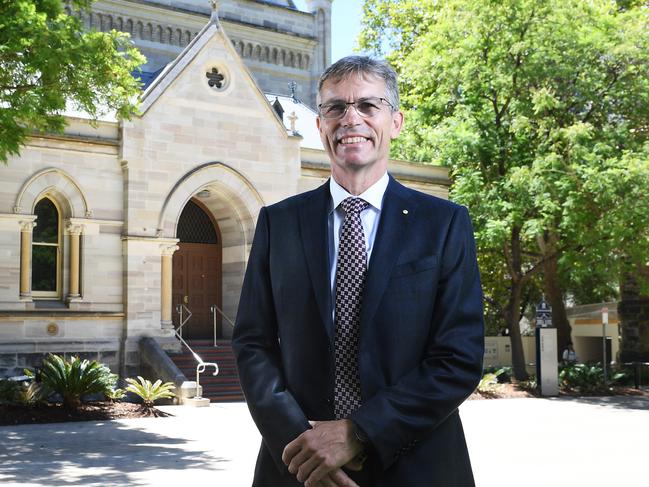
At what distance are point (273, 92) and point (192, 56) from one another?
39.9ft

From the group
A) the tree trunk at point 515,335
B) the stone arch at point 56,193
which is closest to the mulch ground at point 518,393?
the tree trunk at point 515,335

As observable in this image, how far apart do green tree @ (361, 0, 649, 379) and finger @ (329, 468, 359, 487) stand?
19.9m

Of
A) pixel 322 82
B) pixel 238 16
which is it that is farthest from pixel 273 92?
pixel 322 82

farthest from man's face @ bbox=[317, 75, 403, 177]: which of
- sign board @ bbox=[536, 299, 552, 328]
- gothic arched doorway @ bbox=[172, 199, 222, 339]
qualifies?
gothic arched doorway @ bbox=[172, 199, 222, 339]

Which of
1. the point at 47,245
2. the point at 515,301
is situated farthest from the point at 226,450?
the point at 515,301

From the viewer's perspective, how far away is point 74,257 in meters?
21.6

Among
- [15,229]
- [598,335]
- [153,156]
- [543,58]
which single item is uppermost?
[543,58]

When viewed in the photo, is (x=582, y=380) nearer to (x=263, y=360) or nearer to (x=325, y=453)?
(x=263, y=360)

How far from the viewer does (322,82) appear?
3146 millimetres

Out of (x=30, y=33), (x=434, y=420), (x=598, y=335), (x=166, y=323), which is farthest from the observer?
(x=598, y=335)

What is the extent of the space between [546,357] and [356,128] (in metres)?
21.2

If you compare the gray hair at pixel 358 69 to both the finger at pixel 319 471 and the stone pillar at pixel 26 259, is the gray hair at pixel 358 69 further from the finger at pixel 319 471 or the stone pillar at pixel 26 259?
the stone pillar at pixel 26 259

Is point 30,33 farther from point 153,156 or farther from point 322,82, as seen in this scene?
point 322,82

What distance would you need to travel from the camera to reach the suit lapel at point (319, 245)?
2939 millimetres
